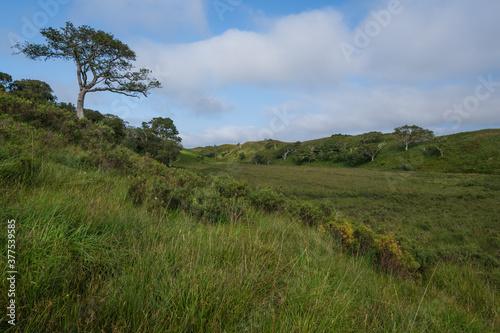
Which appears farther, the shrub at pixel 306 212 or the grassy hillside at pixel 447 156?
the grassy hillside at pixel 447 156

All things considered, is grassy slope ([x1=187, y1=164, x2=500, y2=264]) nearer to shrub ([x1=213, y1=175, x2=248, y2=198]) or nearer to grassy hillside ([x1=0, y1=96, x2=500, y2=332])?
shrub ([x1=213, y1=175, x2=248, y2=198])

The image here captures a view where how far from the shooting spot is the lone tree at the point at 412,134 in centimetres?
7300

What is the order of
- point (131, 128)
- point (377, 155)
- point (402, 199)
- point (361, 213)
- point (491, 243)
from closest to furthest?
point (491, 243)
point (361, 213)
point (402, 199)
point (131, 128)
point (377, 155)

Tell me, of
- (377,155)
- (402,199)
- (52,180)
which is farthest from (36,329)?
(377,155)

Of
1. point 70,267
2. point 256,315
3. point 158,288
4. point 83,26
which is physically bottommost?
point 256,315

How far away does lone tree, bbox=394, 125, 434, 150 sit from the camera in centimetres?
7300

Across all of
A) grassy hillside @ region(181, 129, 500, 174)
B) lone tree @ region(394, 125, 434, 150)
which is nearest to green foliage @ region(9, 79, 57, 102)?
grassy hillside @ region(181, 129, 500, 174)

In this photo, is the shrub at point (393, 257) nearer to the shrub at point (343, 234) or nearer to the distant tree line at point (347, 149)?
the shrub at point (343, 234)

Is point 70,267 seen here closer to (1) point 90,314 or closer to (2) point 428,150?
(1) point 90,314

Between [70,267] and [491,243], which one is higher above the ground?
[70,267]

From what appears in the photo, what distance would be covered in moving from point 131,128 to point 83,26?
108ft

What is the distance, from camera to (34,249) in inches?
66.8

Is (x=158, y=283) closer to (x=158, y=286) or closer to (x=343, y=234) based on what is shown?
(x=158, y=286)

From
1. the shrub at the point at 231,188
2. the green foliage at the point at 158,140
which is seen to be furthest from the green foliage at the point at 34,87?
the shrub at the point at 231,188
